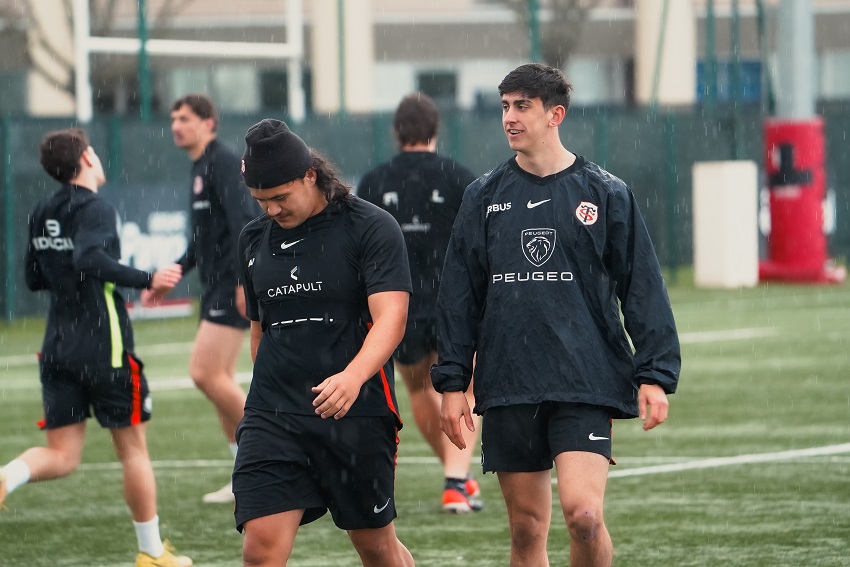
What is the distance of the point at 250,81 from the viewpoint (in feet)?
155

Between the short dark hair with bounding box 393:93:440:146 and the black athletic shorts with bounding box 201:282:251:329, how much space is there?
49.5 inches

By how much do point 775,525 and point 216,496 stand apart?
3.04 m

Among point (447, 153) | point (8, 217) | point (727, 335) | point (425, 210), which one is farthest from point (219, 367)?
point (447, 153)

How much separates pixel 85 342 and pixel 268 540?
7.87 ft

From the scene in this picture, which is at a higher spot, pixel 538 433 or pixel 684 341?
pixel 538 433

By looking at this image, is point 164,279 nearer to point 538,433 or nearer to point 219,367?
point 219,367

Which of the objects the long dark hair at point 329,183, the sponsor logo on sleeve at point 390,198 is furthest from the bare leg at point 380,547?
the sponsor logo on sleeve at point 390,198

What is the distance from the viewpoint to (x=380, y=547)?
5.68 metres

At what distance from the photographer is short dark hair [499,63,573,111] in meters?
5.86

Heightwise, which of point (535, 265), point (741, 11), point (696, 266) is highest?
point (741, 11)

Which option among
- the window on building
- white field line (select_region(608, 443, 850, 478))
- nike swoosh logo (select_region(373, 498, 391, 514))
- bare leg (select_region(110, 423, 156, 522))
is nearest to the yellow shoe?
bare leg (select_region(110, 423, 156, 522))

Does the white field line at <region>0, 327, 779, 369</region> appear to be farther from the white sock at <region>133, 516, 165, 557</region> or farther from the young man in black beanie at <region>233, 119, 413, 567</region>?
the young man in black beanie at <region>233, 119, 413, 567</region>

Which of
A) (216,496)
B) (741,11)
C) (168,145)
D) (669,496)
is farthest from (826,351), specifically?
(741,11)

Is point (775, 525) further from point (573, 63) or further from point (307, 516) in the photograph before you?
point (573, 63)
